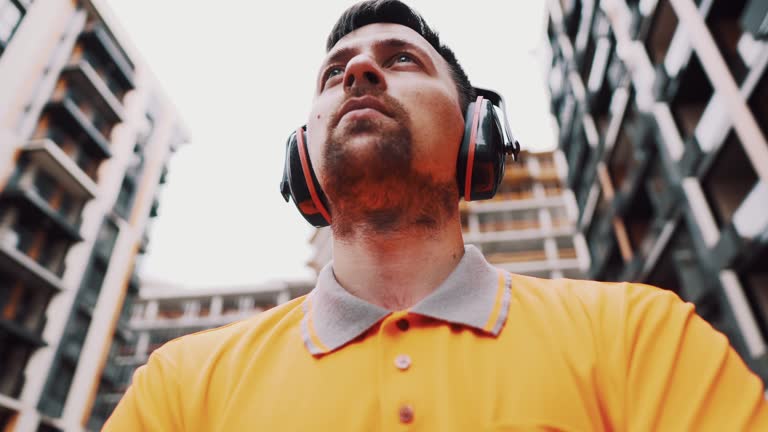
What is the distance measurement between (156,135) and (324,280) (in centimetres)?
2793

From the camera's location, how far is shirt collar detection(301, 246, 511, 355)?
1323mm

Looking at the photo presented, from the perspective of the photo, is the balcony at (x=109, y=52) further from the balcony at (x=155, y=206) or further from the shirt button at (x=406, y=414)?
the shirt button at (x=406, y=414)

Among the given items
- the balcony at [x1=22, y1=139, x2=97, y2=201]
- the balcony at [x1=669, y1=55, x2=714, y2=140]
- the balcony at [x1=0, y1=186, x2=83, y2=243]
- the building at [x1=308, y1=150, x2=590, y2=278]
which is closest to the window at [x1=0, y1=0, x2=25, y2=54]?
the balcony at [x1=22, y1=139, x2=97, y2=201]

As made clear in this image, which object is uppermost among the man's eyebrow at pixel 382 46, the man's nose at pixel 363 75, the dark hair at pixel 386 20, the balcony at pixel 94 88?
the balcony at pixel 94 88

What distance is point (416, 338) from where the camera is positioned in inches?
50.4

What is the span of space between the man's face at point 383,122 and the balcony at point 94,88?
22.1m

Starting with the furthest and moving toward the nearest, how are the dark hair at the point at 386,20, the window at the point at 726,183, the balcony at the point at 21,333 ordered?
the balcony at the point at 21,333 → the window at the point at 726,183 → the dark hair at the point at 386,20

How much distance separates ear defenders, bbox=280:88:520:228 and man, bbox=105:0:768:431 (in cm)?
6

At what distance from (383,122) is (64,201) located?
22.7 m

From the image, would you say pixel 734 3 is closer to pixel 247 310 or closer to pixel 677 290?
pixel 677 290

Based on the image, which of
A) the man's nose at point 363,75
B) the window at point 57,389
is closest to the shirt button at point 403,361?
the man's nose at point 363,75

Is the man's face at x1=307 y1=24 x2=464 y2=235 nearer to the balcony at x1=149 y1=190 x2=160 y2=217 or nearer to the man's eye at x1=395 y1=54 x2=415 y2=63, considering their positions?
the man's eye at x1=395 y1=54 x2=415 y2=63

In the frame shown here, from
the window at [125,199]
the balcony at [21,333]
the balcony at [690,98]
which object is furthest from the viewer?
the window at [125,199]

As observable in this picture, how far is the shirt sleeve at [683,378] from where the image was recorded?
40.7 inches
